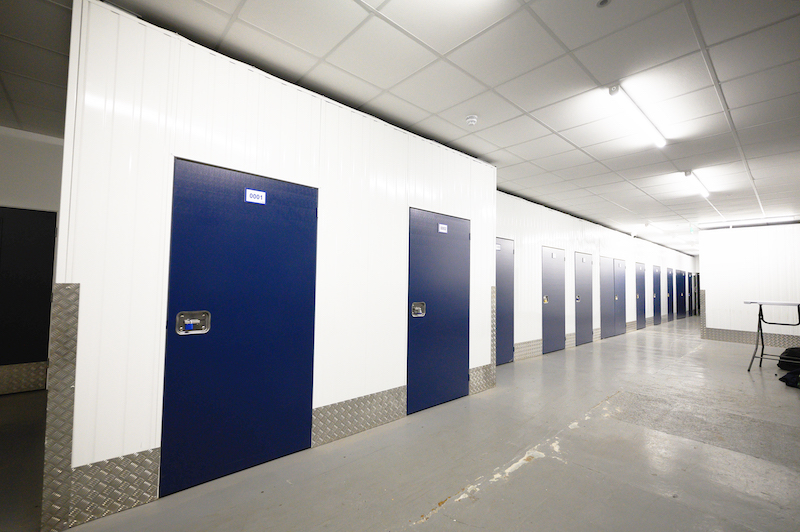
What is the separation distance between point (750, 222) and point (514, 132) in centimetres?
957

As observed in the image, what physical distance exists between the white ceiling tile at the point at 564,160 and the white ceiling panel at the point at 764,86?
5.35 feet

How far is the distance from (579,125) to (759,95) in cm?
152

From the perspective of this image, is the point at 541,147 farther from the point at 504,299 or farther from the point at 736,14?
the point at 504,299

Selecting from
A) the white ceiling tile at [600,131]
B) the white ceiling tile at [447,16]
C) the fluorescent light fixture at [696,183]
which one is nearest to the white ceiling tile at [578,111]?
the white ceiling tile at [600,131]

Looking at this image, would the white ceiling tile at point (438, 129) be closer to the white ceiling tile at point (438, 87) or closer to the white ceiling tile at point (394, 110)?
the white ceiling tile at point (394, 110)

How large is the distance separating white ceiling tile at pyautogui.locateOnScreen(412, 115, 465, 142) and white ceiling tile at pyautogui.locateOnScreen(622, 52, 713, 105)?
5.68 feet

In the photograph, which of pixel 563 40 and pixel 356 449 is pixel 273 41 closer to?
pixel 563 40

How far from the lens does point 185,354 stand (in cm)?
237

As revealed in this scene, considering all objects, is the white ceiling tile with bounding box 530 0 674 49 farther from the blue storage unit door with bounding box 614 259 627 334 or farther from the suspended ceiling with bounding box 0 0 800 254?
the blue storage unit door with bounding box 614 259 627 334

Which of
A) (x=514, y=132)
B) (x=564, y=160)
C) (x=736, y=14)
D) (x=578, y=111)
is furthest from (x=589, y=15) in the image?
(x=564, y=160)

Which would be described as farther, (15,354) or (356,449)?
(15,354)

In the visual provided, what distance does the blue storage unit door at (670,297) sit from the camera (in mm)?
14992

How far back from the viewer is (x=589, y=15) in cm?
230

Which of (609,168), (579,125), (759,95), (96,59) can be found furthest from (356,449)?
(609,168)
